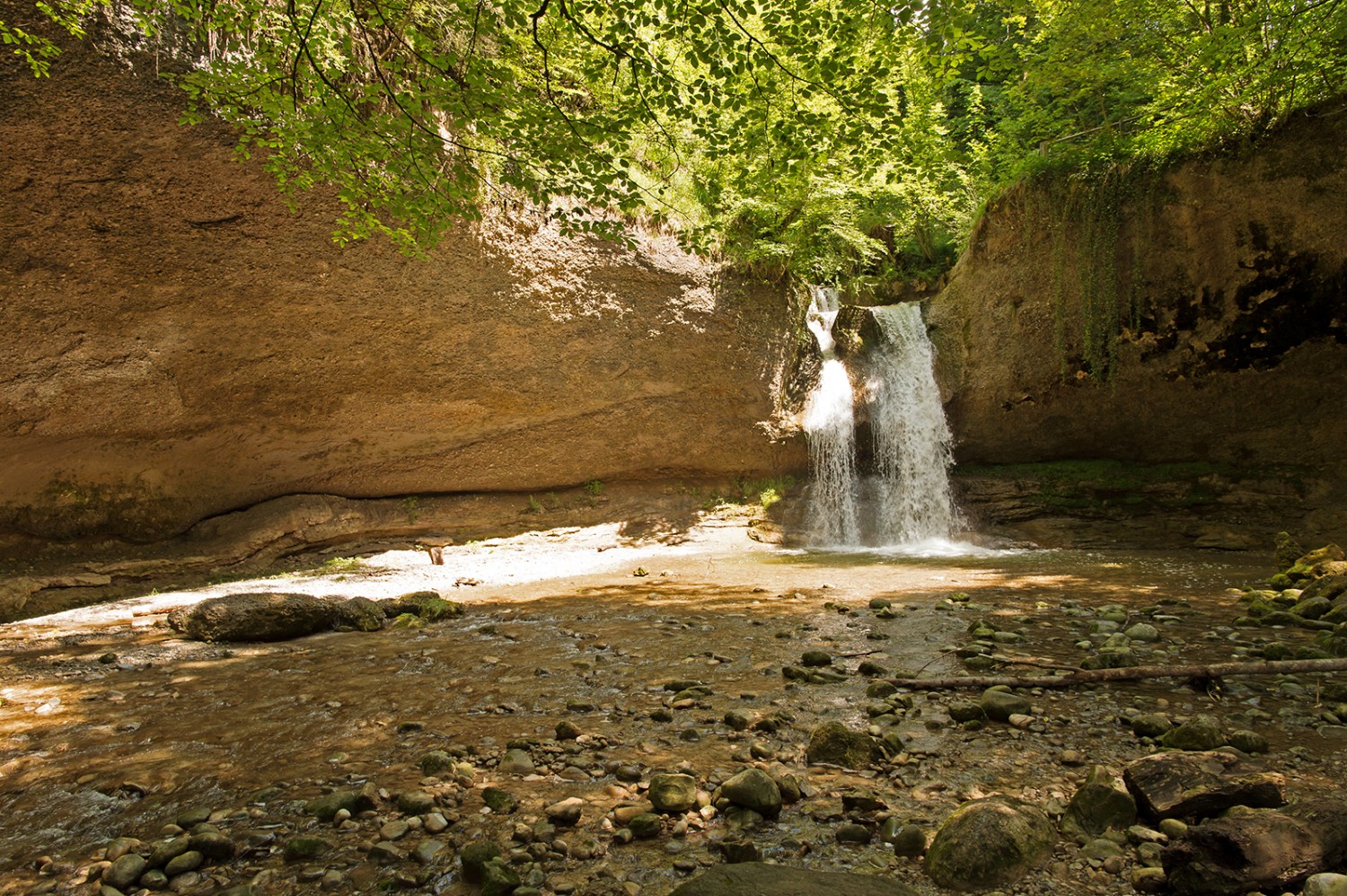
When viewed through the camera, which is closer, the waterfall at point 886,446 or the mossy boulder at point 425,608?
the mossy boulder at point 425,608

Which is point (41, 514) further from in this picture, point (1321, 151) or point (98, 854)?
point (1321, 151)

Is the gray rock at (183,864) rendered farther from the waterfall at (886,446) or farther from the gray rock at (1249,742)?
the waterfall at (886,446)

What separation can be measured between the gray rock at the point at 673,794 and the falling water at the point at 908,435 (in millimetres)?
11552

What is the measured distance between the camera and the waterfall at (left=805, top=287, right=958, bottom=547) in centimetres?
1357

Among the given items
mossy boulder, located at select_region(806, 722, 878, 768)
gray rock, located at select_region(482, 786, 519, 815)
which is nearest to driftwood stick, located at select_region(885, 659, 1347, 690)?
mossy boulder, located at select_region(806, 722, 878, 768)

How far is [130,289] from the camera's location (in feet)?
28.5

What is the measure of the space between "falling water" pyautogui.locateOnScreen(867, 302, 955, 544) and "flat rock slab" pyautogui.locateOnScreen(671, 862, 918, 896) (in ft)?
39.6

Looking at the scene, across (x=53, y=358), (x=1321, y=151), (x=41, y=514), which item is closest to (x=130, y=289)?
(x=53, y=358)

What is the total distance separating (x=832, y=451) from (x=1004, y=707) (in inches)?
453

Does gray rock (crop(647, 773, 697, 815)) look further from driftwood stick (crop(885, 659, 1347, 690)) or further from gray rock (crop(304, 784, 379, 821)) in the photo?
driftwood stick (crop(885, 659, 1347, 690))

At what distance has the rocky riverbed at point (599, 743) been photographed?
2.25 metres

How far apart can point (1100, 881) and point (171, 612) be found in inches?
315

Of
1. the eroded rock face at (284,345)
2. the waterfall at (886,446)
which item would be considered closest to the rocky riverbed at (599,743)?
the eroded rock face at (284,345)

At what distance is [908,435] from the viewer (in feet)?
46.3
